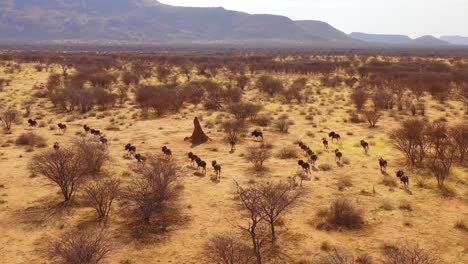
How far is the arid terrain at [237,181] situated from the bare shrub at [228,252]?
70 millimetres

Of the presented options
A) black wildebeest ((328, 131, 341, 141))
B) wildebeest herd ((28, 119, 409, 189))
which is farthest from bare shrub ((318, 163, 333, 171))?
black wildebeest ((328, 131, 341, 141))

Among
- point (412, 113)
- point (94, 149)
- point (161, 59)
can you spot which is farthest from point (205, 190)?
point (161, 59)

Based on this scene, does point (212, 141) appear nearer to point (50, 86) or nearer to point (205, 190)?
point (205, 190)

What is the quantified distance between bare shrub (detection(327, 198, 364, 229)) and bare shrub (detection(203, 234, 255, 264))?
11.0 ft

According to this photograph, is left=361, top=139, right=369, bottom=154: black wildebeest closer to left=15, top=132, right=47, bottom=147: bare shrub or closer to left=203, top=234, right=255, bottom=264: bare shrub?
left=203, top=234, right=255, bottom=264: bare shrub

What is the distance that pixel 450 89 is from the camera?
43219mm

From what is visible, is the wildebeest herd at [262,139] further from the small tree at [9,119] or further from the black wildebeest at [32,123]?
the small tree at [9,119]

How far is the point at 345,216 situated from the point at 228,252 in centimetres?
488

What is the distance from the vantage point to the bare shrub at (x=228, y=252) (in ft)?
35.2

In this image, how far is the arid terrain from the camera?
41.7 feet

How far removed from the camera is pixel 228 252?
10.9 meters

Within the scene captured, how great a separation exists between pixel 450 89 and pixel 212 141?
29412 mm

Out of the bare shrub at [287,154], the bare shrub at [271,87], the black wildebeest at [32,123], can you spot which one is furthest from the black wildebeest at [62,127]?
the bare shrub at [271,87]

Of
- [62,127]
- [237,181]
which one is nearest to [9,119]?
[62,127]
